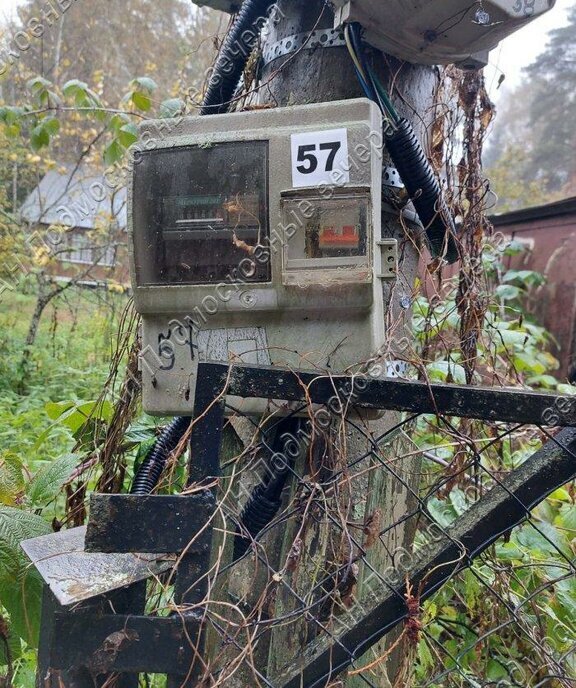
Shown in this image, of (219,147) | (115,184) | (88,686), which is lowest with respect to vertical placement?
(88,686)

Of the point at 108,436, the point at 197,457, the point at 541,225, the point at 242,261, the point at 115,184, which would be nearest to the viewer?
the point at 197,457

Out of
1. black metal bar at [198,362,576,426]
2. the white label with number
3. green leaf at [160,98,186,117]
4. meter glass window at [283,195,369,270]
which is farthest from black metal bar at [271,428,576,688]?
green leaf at [160,98,186,117]

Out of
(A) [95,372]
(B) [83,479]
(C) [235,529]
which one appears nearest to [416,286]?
(C) [235,529]

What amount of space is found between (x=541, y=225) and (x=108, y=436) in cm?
612

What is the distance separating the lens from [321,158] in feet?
3.25

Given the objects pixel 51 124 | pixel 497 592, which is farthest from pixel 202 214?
pixel 51 124

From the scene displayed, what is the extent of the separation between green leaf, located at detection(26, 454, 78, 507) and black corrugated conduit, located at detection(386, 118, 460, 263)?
108cm

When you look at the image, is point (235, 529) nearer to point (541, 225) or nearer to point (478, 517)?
point (478, 517)

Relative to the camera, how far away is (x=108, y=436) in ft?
4.96

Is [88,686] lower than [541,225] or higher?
lower

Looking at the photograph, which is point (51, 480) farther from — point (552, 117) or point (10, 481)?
point (552, 117)

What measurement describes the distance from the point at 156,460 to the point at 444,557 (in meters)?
0.76

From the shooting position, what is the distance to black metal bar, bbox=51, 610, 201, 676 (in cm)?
81

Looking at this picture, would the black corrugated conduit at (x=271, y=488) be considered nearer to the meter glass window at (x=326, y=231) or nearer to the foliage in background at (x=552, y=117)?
the meter glass window at (x=326, y=231)
